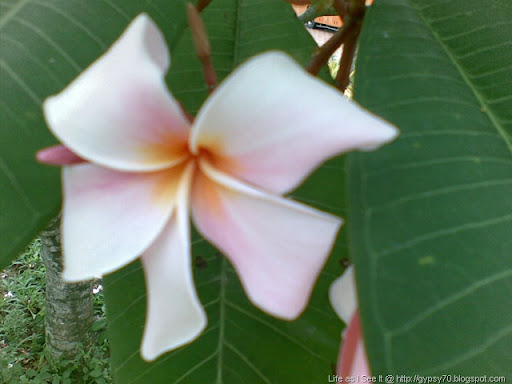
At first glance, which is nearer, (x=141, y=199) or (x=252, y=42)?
(x=141, y=199)

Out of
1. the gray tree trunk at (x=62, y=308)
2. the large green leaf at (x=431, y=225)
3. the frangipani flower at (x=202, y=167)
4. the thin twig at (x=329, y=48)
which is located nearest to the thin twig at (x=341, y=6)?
the thin twig at (x=329, y=48)

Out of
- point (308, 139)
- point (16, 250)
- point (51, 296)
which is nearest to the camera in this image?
point (308, 139)

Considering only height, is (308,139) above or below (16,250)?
above

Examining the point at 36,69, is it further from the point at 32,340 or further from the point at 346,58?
the point at 32,340

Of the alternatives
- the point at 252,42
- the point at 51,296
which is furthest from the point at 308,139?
the point at 51,296

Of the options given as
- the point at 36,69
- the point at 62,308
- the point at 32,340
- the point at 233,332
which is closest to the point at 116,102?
the point at 36,69

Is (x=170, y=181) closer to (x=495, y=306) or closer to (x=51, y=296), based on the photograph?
(x=495, y=306)
